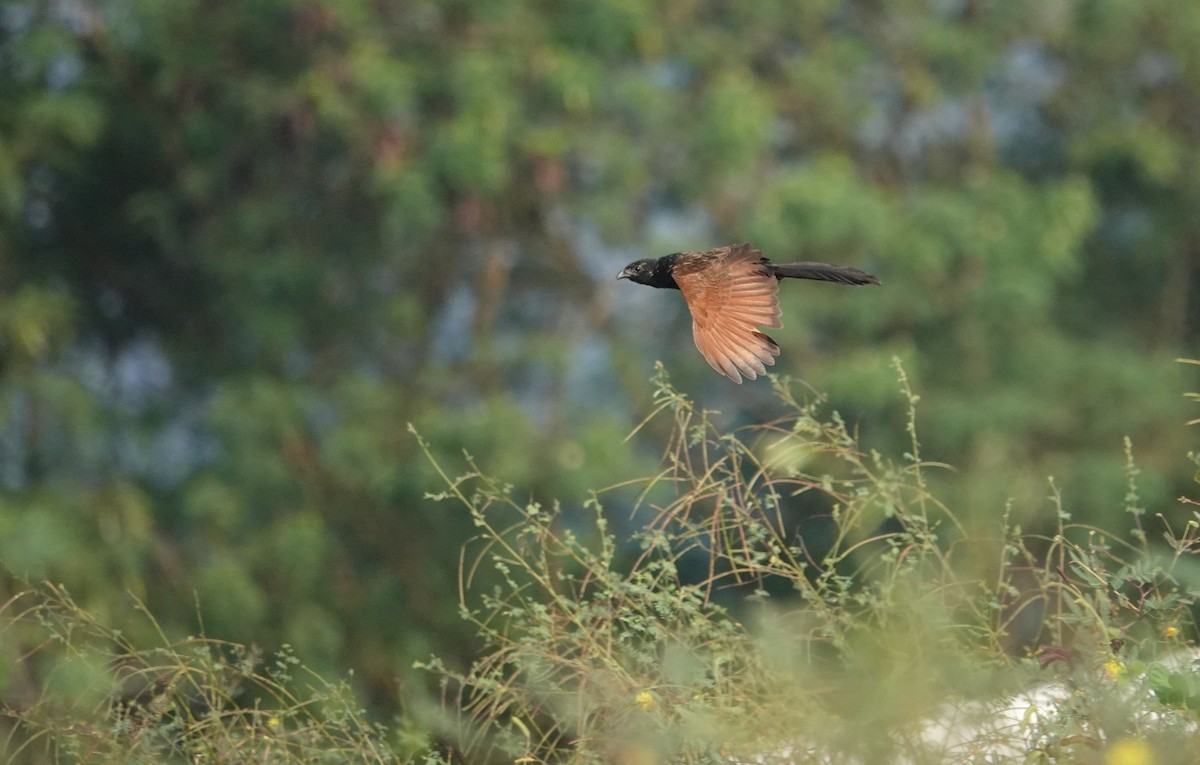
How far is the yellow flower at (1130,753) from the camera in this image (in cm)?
173

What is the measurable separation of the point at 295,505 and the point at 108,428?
3.30 feet

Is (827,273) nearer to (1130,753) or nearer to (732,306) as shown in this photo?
(732,306)

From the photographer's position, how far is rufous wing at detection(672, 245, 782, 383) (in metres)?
3.06

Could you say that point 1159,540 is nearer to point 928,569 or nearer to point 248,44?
point 248,44

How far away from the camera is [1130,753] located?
5.71ft

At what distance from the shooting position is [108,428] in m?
8.55

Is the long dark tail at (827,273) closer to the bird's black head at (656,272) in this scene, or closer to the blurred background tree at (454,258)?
the bird's black head at (656,272)

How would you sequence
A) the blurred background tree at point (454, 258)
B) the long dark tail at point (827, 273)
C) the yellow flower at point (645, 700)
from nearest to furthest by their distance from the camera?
the yellow flower at point (645, 700)
the long dark tail at point (827, 273)
the blurred background tree at point (454, 258)

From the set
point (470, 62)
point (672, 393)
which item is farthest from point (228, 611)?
point (672, 393)

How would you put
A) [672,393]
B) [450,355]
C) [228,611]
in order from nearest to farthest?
[672,393], [228,611], [450,355]

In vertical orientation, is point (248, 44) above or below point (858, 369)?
above

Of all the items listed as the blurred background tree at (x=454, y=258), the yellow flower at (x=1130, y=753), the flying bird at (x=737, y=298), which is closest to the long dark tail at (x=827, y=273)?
the flying bird at (x=737, y=298)

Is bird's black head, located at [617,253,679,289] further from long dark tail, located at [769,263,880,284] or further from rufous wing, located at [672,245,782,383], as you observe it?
long dark tail, located at [769,263,880,284]

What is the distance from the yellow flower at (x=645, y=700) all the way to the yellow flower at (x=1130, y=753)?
23.6 inches
